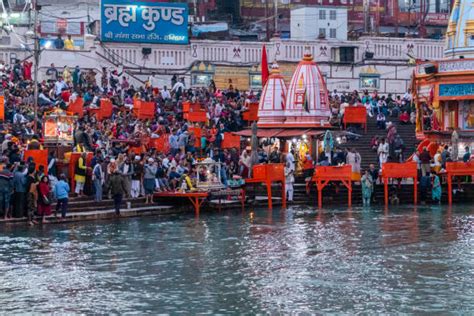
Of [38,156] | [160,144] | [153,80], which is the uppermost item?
[153,80]

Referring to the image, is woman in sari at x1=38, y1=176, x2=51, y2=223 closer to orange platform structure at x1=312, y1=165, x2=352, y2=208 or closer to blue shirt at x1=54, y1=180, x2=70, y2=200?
blue shirt at x1=54, y1=180, x2=70, y2=200

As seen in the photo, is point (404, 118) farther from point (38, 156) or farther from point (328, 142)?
point (38, 156)

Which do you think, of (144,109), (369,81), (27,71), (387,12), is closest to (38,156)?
(144,109)

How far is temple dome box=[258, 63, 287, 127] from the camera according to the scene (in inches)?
1821

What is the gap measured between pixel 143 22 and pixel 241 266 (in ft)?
115

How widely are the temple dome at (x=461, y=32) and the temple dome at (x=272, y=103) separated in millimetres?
7395

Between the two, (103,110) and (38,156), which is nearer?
(38,156)

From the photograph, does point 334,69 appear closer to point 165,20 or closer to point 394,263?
point 165,20

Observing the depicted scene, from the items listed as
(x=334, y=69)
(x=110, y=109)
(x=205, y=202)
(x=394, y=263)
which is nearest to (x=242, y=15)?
(x=334, y=69)

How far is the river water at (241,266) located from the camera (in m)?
19.7

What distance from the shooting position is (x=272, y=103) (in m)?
46.5

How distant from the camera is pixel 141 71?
186 ft

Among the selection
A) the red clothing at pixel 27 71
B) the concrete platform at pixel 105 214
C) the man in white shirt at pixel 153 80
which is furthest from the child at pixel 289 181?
the man in white shirt at pixel 153 80

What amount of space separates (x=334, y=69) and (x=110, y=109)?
1934 cm
